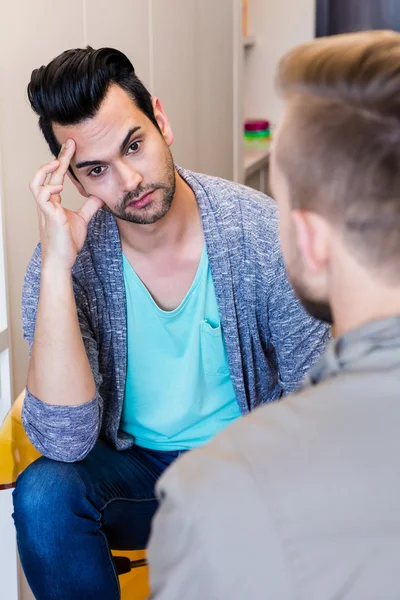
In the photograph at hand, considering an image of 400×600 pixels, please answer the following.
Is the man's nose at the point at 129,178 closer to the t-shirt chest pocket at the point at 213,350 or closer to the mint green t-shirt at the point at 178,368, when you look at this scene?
the mint green t-shirt at the point at 178,368

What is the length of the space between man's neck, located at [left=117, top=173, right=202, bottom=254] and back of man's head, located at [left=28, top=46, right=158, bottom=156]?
17 cm

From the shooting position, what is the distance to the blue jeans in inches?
57.7

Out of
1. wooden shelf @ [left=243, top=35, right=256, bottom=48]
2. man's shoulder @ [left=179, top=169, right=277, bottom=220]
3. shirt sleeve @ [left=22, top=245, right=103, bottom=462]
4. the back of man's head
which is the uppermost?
the back of man's head

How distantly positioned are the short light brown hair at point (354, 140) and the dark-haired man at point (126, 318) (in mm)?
751

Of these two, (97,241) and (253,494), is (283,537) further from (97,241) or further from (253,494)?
(97,241)

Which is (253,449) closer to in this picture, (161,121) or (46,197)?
(46,197)

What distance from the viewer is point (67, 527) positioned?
1.47 meters

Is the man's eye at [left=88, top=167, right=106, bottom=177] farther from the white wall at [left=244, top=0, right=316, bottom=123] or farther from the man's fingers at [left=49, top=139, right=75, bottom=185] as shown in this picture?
the white wall at [left=244, top=0, right=316, bottom=123]

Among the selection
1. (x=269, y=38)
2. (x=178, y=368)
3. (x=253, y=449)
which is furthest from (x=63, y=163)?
(x=269, y=38)

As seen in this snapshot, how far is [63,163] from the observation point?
1.59m

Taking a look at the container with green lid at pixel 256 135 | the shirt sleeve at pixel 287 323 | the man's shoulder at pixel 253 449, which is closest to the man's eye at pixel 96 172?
the shirt sleeve at pixel 287 323

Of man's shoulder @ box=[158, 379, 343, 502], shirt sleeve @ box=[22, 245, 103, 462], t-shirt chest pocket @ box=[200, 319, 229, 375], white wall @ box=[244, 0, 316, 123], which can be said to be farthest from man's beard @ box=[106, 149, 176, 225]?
white wall @ box=[244, 0, 316, 123]

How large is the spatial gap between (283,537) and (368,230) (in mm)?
286

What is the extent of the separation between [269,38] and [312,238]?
3.80 meters
